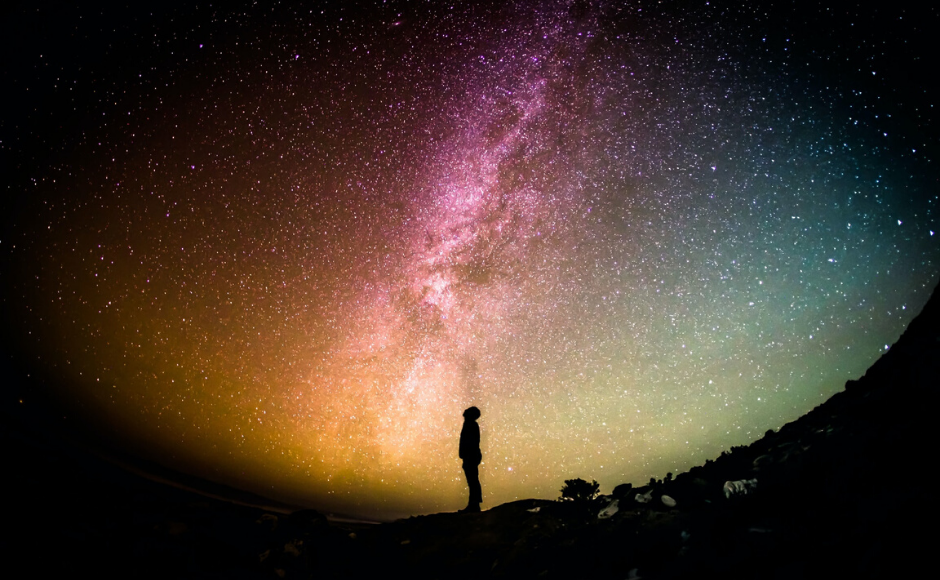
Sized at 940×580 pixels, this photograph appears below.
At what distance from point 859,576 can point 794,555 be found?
34 cm

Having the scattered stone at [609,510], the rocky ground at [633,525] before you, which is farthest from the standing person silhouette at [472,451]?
the scattered stone at [609,510]

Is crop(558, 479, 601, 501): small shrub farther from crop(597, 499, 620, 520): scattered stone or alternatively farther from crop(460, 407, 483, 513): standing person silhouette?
crop(460, 407, 483, 513): standing person silhouette

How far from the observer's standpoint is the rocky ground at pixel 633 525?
219 cm

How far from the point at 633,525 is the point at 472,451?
8.66ft

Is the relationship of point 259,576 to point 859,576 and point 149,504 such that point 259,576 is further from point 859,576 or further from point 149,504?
point 859,576

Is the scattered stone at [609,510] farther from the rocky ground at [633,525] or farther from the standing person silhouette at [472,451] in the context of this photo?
the standing person silhouette at [472,451]

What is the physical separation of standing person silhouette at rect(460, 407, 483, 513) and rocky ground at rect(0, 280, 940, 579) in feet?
2.77

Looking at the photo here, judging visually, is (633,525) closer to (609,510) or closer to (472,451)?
(609,510)

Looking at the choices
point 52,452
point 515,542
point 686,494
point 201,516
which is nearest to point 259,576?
point 201,516

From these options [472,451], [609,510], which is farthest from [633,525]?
[472,451]

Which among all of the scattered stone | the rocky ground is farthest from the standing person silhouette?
the scattered stone

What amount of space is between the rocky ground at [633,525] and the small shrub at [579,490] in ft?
0.27

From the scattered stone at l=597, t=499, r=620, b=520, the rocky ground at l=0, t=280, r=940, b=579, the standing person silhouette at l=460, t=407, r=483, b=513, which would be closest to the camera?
the rocky ground at l=0, t=280, r=940, b=579

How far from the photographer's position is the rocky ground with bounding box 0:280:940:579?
2.19 m
